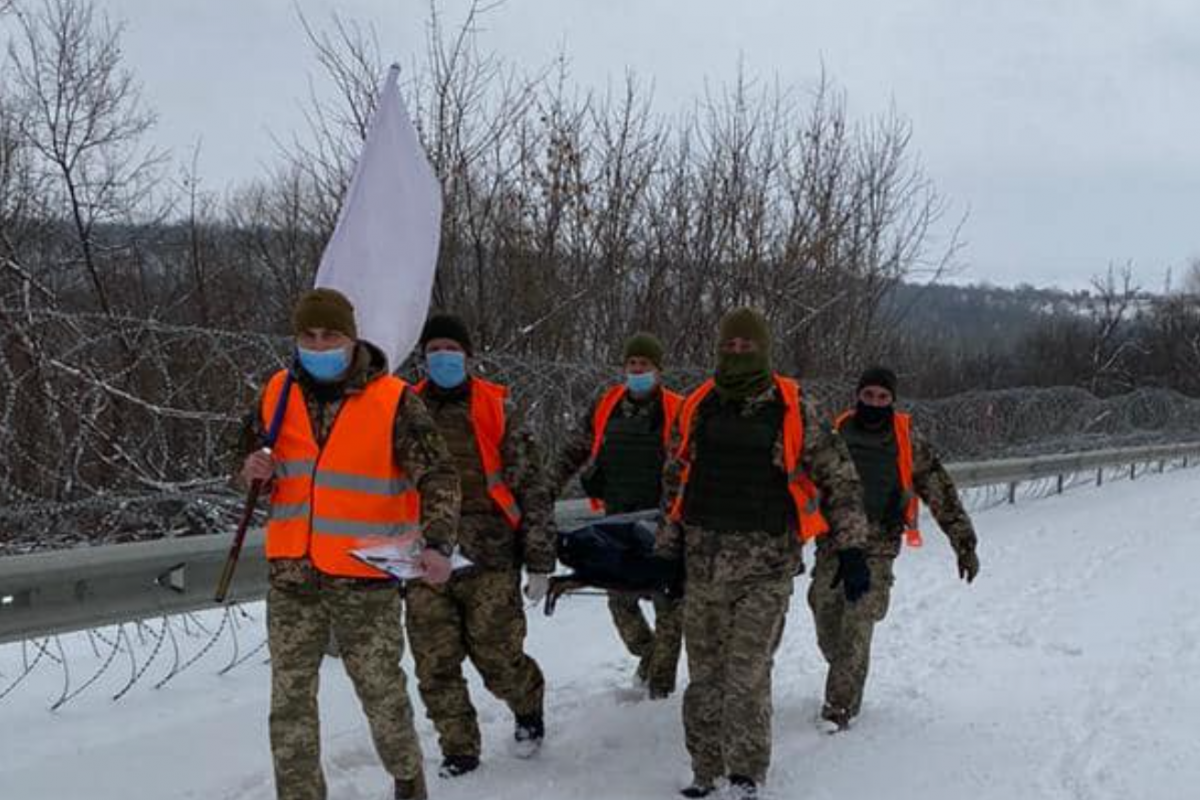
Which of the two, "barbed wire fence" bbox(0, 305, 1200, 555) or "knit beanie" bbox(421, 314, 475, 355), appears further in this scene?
"barbed wire fence" bbox(0, 305, 1200, 555)

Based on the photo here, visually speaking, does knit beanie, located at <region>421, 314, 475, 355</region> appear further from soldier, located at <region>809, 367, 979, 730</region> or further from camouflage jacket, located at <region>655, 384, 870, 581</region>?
soldier, located at <region>809, 367, 979, 730</region>

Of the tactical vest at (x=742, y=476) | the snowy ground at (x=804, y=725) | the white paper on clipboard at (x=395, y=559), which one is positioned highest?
the tactical vest at (x=742, y=476)

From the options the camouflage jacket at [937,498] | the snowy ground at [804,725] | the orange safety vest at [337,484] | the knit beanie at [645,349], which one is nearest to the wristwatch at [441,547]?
the orange safety vest at [337,484]

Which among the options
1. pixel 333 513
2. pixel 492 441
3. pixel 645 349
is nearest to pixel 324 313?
pixel 333 513

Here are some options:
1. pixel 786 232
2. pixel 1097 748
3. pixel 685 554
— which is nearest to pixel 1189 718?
pixel 1097 748

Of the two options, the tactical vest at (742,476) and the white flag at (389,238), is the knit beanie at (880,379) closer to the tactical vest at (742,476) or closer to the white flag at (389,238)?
the tactical vest at (742,476)

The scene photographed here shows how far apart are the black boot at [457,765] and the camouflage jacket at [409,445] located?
3.95 feet

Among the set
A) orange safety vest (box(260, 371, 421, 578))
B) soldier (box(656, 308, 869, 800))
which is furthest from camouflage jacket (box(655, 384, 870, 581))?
orange safety vest (box(260, 371, 421, 578))

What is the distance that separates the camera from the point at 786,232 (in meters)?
15.1

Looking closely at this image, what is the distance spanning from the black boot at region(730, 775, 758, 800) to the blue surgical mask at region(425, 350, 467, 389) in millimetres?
1942

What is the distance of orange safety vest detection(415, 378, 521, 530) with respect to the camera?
4684 millimetres

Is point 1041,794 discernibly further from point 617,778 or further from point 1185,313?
point 1185,313

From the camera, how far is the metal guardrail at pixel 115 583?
12.9 feet

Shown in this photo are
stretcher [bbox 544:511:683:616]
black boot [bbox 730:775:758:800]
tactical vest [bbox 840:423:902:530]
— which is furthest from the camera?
tactical vest [bbox 840:423:902:530]
